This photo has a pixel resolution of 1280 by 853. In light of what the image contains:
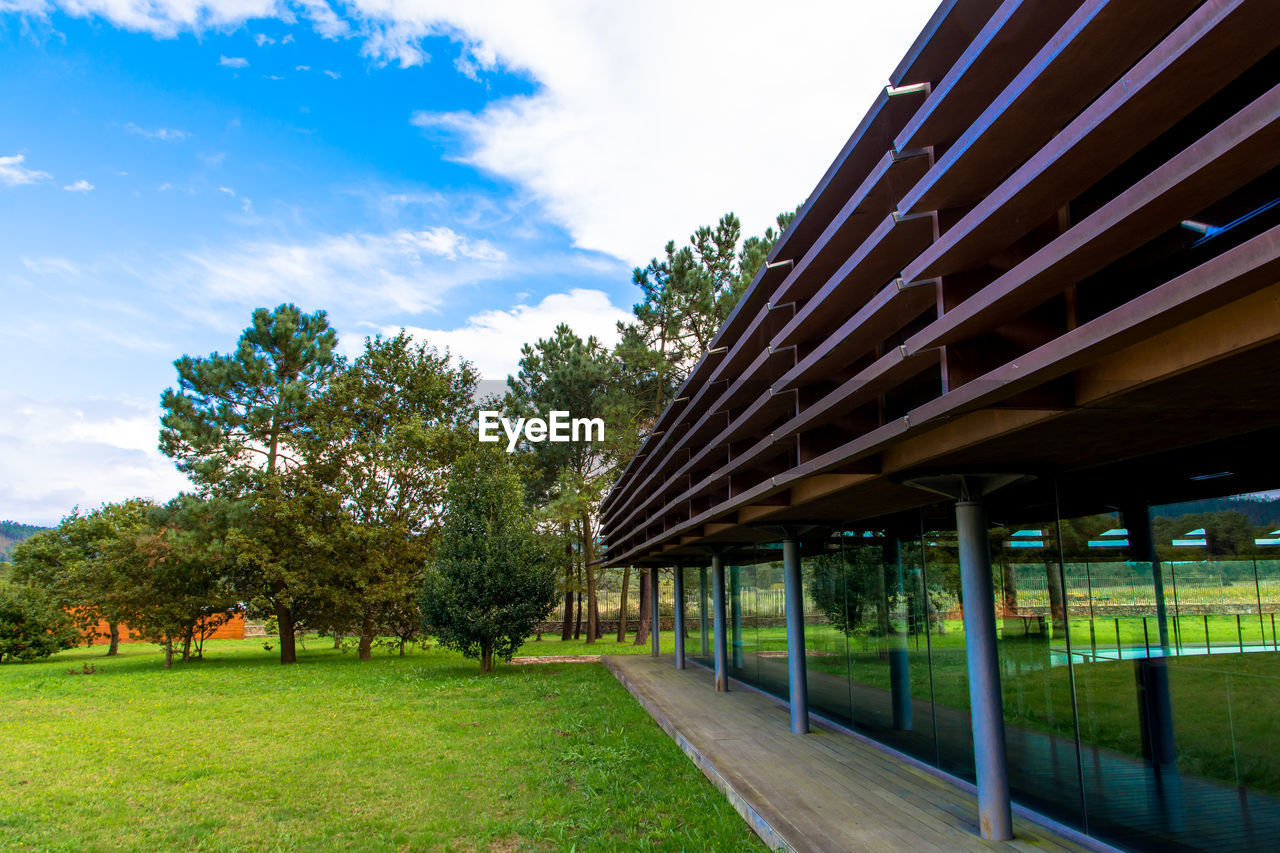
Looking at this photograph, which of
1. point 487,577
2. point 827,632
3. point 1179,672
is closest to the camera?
point 1179,672

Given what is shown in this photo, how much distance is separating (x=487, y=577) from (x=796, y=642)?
11588 millimetres

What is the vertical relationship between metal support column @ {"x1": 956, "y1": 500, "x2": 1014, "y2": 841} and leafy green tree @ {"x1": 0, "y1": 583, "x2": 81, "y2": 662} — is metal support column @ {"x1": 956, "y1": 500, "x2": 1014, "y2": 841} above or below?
above

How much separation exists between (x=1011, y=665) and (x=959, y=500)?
209cm

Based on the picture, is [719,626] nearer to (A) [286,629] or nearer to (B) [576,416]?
(B) [576,416]

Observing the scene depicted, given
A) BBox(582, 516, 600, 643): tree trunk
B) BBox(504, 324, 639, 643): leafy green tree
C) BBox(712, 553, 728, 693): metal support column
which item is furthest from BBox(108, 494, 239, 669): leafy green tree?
BBox(712, 553, 728, 693): metal support column

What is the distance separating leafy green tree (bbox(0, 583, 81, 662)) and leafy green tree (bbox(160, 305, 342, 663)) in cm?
1163

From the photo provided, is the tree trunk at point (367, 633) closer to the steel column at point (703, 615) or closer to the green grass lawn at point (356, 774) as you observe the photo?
the green grass lawn at point (356, 774)

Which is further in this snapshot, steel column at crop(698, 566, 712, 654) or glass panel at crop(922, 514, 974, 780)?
steel column at crop(698, 566, 712, 654)

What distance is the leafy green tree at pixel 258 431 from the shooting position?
26.7 m

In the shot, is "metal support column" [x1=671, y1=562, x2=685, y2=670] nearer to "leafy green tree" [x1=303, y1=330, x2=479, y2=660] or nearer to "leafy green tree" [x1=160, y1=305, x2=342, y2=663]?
"leafy green tree" [x1=303, y1=330, x2=479, y2=660]

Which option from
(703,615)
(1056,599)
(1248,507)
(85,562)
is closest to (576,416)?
(703,615)

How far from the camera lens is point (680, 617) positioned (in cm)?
1930

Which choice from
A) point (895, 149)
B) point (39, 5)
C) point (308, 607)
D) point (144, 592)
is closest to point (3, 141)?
point (39, 5)

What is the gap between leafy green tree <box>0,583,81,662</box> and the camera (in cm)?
3178
